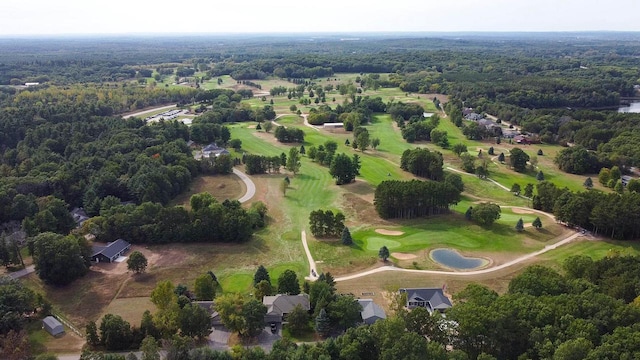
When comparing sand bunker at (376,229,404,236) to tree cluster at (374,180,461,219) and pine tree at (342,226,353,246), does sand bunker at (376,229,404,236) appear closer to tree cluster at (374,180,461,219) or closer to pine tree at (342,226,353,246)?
tree cluster at (374,180,461,219)

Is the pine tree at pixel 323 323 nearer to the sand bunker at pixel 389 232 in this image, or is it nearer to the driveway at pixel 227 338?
the driveway at pixel 227 338

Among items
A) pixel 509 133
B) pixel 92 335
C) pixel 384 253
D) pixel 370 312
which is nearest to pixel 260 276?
pixel 370 312

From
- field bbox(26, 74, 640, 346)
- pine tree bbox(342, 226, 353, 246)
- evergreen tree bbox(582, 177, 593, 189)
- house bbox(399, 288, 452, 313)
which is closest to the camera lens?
house bbox(399, 288, 452, 313)

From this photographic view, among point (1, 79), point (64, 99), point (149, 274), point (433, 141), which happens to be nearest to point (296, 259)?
point (149, 274)

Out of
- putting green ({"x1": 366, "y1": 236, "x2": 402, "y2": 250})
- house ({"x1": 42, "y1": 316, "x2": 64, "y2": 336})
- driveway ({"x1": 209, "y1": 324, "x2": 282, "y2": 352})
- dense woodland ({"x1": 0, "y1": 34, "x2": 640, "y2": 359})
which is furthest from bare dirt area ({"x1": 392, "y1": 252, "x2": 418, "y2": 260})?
house ({"x1": 42, "y1": 316, "x2": 64, "y2": 336})

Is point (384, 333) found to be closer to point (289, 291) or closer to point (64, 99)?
point (289, 291)
